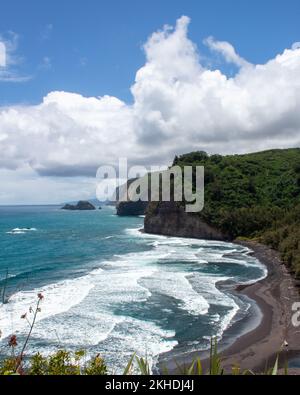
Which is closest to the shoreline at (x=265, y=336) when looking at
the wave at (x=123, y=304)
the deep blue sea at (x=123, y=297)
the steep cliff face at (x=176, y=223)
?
the deep blue sea at (x=123, y=297)

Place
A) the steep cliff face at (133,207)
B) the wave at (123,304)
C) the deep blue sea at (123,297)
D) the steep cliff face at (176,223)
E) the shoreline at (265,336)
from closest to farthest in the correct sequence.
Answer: the shoreline at (265,336), the wave at (123,304), the deep blue sea at (123,297), the steep cliff face at (176,223), the steep cliff face at (133,207)

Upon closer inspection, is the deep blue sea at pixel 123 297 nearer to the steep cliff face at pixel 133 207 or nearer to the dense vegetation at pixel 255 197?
the dense vegetation at pixel 255 197

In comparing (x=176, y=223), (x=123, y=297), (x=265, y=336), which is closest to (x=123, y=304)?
(x=123, y=297)

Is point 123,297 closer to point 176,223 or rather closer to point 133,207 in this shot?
point 176,223

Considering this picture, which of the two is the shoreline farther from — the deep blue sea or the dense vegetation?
the dense vegetation

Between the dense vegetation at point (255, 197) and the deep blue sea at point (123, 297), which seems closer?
the deep blue sea at point (123, 297)

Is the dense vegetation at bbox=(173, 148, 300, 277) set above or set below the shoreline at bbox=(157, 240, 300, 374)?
above

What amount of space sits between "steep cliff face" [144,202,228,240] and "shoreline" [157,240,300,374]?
38440 millimetres

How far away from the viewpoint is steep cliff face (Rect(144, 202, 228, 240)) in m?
82.2

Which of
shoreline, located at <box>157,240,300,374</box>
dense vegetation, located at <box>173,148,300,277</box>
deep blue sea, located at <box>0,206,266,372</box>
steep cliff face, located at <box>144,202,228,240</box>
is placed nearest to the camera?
shoreline, located at <box>157,240,300,374</box>

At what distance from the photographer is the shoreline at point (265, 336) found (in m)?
21.6

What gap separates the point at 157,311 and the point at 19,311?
32.5 ft

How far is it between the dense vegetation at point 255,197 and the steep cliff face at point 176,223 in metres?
1.80

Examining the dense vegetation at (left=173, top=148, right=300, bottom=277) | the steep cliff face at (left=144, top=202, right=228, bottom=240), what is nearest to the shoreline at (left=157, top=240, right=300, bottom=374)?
the dense vegetation at (left=173, top=148, right=300, bottom=277)
